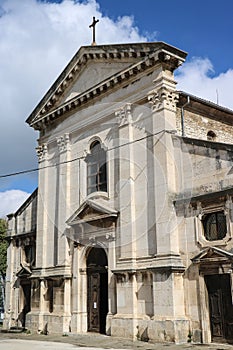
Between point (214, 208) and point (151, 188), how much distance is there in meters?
Result: 2.70

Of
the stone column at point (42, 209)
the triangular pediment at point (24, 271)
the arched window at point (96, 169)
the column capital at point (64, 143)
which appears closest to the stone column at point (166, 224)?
the arched window at point (96, 169)

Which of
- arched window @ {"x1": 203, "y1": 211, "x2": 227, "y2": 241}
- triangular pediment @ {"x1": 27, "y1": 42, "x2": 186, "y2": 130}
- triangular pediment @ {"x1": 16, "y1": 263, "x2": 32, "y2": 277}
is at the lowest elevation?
triangular pediment @ {"x1": 16, "y1": 263, "x2": 32, "y2": 277}

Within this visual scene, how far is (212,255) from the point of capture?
13469mm

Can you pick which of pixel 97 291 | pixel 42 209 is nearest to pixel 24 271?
pixel 42 209

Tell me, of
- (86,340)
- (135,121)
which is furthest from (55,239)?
(135,121)

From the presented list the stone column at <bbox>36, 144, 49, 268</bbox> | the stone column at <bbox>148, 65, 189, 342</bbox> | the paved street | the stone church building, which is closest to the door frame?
the stone church building

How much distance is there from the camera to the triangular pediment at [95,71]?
53.0ft

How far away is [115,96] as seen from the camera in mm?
17812

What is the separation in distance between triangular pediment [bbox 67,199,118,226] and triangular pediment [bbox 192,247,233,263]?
396 cm

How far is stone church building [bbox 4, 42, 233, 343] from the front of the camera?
1380 centimetres

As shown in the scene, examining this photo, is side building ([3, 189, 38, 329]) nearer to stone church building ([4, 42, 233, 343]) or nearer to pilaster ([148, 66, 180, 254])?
stone church building ([4, 42, 233, 343])

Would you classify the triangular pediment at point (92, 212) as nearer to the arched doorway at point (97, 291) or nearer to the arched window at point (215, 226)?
the arched doorway at point (97, 291)

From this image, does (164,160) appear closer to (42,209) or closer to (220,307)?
(220,307)

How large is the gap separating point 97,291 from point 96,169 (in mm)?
Answer: 4948
